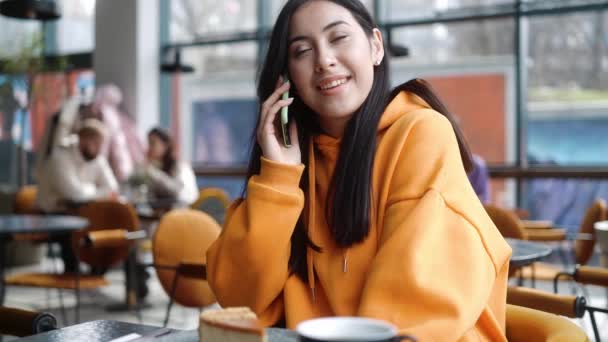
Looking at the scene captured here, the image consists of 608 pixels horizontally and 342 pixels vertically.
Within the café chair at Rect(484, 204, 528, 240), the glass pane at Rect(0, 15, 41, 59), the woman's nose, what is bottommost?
the café chair at Rect(484, 204, 528, 240)

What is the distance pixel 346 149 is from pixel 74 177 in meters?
4.98

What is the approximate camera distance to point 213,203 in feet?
17.3

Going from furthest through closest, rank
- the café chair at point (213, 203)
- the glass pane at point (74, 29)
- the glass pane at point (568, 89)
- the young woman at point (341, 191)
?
1. the glass pane at point (74, 29)
2. the glass pane at point (568, 89)
3. the café chair at point (213, 203)
4. the young woman at point (341, 191)

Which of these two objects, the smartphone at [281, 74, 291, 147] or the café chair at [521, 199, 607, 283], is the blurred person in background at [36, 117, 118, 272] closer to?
the café chair at [521, 199, 607, 283]

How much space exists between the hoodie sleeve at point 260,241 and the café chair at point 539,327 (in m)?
0.48

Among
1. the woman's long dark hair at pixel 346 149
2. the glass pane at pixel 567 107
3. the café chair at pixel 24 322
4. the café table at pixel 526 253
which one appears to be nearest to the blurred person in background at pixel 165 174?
the glass pane at pixel 567 107

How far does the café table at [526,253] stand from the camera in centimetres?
246

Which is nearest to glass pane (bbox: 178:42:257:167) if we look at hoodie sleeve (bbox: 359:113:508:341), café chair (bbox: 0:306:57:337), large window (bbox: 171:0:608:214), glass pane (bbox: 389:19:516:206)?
large window (bbox: 171:0:608:214)

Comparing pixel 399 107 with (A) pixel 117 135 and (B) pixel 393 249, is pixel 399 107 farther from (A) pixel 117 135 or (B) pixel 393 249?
(A) pixel 117 135

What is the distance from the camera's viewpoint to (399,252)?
111 centimetres

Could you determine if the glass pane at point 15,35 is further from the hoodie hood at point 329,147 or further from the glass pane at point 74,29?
the hoodie hood at point 329,147

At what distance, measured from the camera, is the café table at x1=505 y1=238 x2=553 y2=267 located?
246 centimetres

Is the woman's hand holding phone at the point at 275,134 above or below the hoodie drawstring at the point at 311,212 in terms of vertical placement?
above

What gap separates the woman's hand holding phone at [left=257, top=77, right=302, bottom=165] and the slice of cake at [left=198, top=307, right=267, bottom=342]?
461 millimetres
